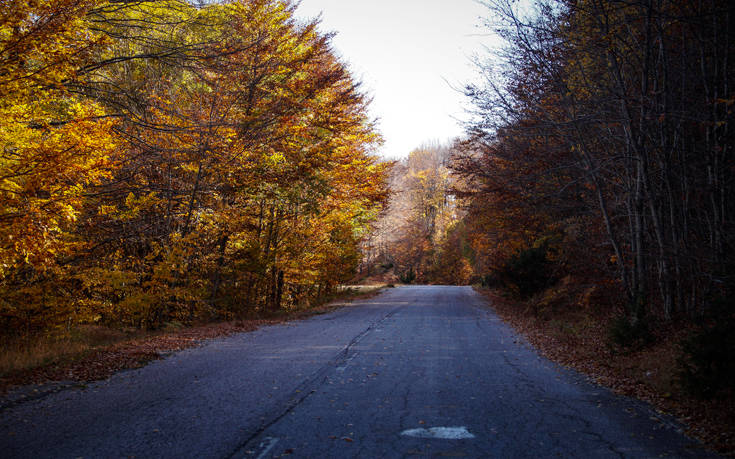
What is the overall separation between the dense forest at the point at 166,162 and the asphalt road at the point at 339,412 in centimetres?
358

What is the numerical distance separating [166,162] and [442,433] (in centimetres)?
963

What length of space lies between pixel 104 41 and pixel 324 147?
11248mm

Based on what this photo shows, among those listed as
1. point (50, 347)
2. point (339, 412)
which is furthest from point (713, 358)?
point (50, 347)

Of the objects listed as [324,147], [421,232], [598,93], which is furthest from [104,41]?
[421,232]

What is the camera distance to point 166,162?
11961mm

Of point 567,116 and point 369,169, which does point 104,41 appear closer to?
point 567,116

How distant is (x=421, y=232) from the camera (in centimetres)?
6644

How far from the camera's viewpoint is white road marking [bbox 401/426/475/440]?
502cm

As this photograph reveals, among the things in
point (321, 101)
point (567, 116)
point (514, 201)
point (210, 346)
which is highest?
point (321, 101)

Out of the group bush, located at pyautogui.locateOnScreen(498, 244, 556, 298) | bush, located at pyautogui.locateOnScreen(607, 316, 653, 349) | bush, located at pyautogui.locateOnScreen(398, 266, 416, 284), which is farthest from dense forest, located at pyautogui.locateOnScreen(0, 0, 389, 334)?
bush, located at pyautogui.locateOnScreen(398, 266, 416, 284)

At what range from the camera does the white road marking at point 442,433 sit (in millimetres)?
5016

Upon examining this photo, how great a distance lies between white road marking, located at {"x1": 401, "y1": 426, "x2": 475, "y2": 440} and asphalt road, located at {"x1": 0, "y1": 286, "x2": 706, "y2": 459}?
0.01 metres

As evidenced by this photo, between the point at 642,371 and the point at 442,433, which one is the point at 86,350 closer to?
the point at 442,433

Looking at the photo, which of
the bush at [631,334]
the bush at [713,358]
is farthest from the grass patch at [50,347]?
the bush at [631,334]
